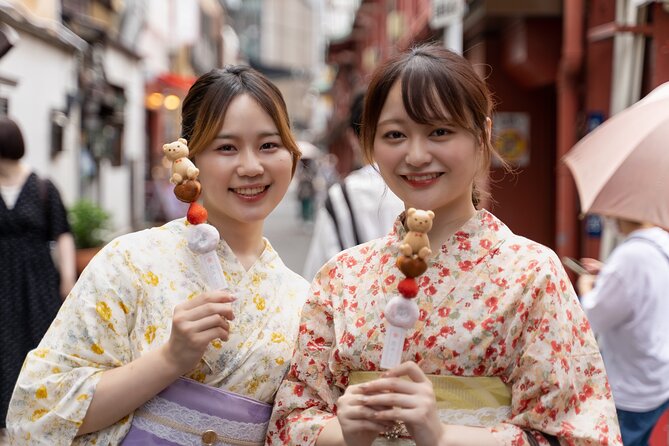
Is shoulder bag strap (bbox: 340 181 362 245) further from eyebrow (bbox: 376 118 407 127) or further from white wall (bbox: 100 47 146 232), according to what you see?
white wall (bbox: 100 47 146 232)

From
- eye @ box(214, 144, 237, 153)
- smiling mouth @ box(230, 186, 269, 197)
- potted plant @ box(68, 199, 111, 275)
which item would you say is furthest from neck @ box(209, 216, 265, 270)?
potted plant @ box(68, 199, 111, 275)

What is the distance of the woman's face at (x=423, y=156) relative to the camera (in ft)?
6.93

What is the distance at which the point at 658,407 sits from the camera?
4.00m

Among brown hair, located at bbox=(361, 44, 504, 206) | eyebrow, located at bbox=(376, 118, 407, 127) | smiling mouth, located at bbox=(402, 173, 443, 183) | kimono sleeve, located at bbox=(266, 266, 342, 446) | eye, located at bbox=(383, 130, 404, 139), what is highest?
brown hair, located at bbox=(361, 44, 504, 206)

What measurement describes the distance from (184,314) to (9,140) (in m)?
3.68

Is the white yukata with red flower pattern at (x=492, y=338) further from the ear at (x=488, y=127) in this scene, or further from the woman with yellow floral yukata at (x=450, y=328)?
the ear at (x=488, y=127)

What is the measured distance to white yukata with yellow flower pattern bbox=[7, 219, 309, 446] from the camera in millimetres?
2340

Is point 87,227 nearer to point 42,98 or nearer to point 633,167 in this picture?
point 42,98

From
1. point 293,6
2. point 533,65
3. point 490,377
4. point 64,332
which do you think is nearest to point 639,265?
point 490,377

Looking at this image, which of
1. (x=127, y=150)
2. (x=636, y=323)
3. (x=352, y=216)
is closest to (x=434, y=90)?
(x=636, y=323)

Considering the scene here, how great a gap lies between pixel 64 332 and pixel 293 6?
9263 cm

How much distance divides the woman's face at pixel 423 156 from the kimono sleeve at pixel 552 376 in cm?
30

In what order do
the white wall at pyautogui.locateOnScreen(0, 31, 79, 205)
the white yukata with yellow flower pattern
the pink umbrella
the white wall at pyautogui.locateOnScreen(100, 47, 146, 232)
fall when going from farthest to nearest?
the white wall at pyautogui.locateOnScreen(100, 47, 146, 232) → the white wall at pyautogui.locateOnScreen(0, 31, 79, 205) → the pink umbrella → the white yukata with yellow flower pattern

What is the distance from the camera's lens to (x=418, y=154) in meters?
2.09
